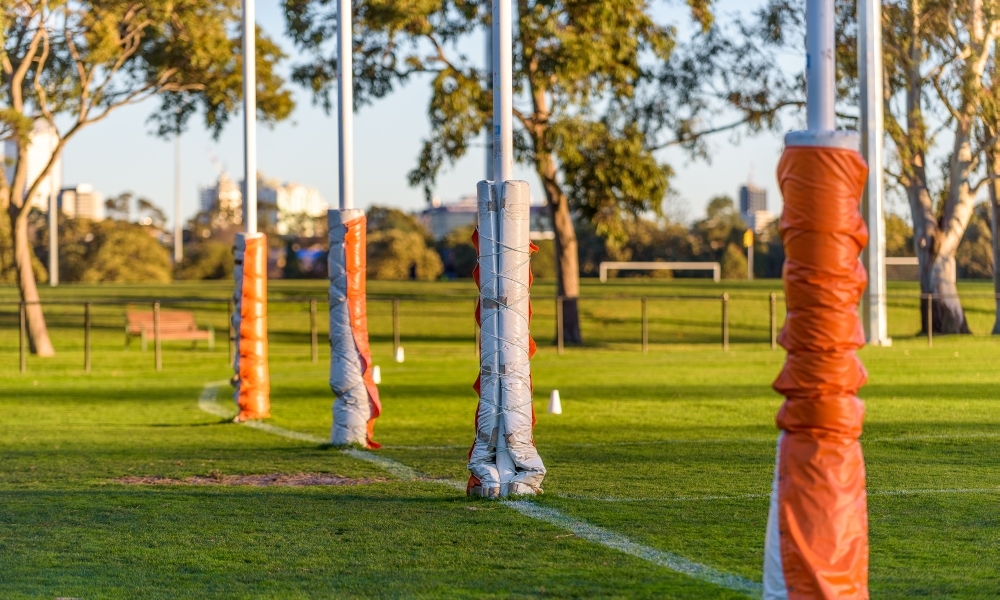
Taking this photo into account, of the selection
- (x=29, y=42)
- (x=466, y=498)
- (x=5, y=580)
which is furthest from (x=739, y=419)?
(x=29, y=42)

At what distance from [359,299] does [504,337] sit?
3.80m

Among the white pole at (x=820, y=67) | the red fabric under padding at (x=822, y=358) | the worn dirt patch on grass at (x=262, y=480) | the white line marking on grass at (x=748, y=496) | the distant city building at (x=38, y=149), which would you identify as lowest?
the worn dirt patch on grass at (x=262, y=480)

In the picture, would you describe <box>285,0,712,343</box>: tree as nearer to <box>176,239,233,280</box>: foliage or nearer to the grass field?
the grass field

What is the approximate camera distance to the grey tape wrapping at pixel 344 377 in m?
12.5

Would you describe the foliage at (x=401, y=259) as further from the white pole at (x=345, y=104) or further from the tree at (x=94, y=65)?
the white pole at (x=345, y=104)

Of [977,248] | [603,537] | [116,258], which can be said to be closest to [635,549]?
[603,537]

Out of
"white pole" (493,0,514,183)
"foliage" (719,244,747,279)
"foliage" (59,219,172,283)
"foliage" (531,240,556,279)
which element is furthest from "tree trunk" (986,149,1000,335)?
"foliage" (59,219,172,283)

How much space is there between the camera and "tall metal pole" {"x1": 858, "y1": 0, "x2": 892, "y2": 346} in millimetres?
29375

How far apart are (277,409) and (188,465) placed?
614 centimetres

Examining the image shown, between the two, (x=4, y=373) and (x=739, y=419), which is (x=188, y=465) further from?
(x=4, y=373)

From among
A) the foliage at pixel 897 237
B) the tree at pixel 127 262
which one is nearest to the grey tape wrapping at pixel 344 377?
the foliage at pixel 897 237

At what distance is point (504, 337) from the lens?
9.34 meters

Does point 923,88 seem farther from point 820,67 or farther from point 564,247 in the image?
point 820,67

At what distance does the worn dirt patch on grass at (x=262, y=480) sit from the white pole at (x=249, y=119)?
18.8 ft
